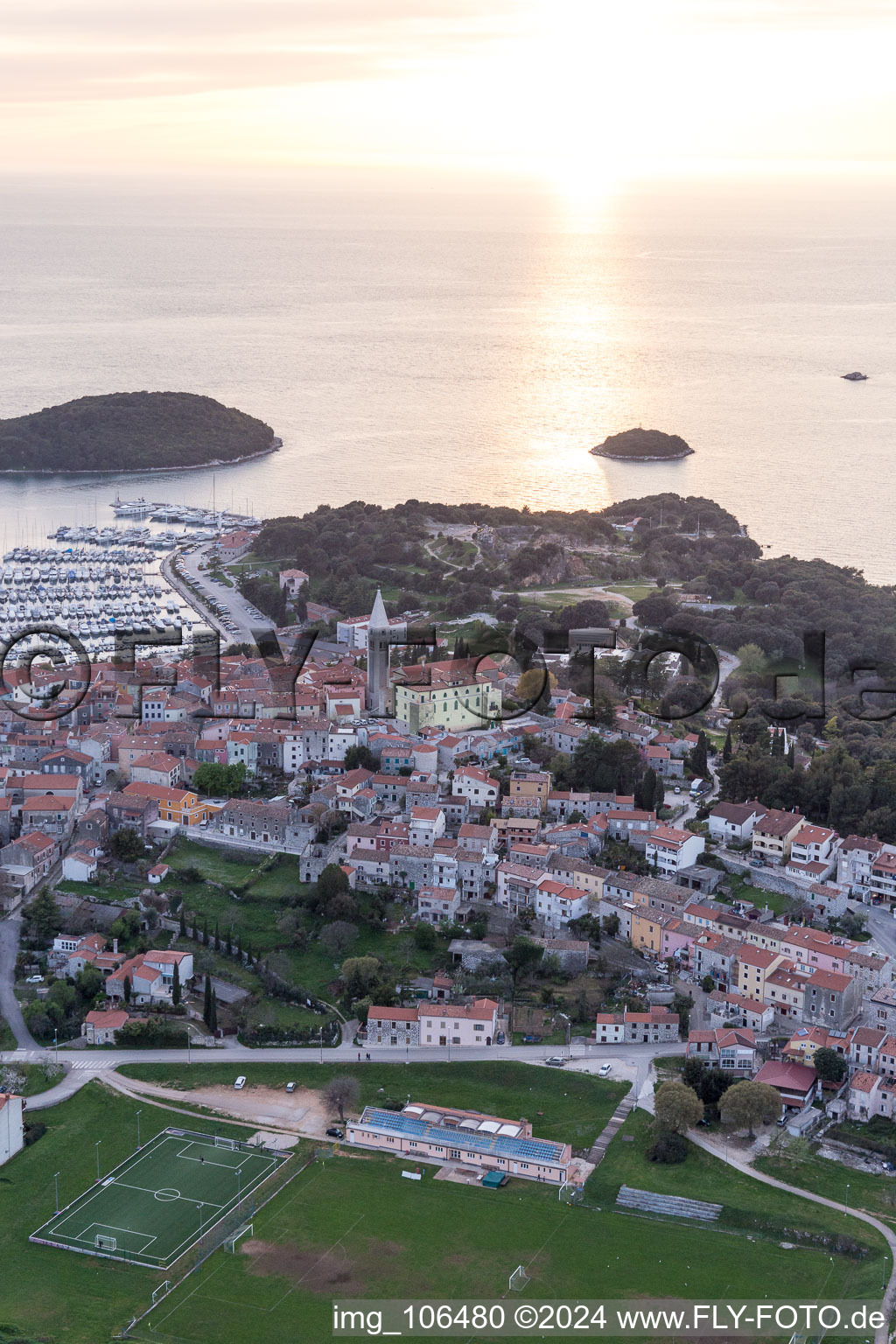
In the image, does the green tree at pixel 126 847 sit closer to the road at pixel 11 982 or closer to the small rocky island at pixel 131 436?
the road at pixel 11 982

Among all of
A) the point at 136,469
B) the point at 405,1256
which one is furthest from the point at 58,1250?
the point at 136,469

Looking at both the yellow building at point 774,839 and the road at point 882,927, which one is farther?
the yellow building at point 774,839

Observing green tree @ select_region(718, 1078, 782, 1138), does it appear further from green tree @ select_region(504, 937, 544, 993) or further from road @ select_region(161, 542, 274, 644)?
road @ select_region(161, 542, 274, 644)

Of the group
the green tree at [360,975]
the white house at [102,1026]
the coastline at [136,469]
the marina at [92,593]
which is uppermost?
the coastline at [136,469]

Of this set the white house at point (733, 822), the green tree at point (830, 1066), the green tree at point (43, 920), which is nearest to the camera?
the green tree at point (830, 1066)

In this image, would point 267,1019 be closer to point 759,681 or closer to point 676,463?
point 759,681

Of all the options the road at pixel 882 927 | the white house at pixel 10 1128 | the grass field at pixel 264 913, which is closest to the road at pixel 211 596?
the grass field at pixel 264 913

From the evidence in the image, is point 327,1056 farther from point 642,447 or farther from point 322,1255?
point 642,447
